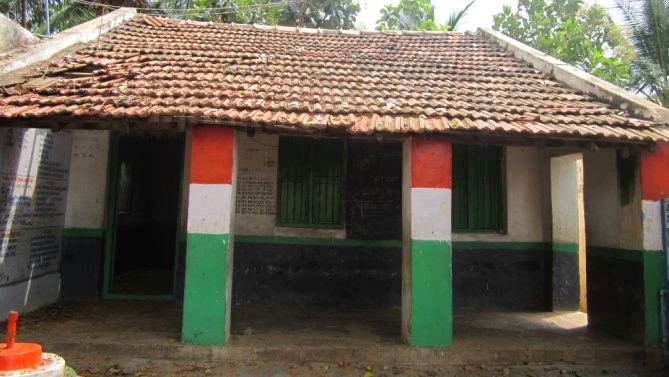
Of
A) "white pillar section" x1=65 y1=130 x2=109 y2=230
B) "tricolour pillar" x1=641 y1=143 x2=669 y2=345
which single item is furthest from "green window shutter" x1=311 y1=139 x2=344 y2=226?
"tricolour pillar" x1=641 y1=143 x2=669 y2=345

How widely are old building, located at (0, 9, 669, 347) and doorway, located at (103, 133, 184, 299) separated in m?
0.07

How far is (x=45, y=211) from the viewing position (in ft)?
22.6

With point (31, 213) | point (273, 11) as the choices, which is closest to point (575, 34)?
point (273, 11)

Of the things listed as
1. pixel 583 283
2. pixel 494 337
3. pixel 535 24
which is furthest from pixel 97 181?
pixel 535 24

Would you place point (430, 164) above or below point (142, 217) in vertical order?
above

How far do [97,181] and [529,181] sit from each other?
745 centimetres

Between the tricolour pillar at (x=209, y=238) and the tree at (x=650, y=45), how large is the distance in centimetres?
1228

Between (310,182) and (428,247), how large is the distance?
287cm

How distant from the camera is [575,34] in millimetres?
13531

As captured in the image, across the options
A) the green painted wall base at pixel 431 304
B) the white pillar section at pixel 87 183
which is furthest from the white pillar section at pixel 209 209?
the white pillar section at pixel 87 183

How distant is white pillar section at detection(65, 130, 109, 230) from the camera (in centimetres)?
749

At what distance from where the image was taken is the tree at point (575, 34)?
497 inches

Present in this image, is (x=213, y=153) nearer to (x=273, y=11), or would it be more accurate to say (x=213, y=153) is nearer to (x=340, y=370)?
(x=340, y=370)

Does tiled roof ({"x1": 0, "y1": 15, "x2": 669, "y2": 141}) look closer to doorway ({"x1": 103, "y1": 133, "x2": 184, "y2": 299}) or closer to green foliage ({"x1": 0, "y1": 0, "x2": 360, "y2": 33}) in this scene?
doorway ({"x1": 103, "y1": 133, "x2": 184, "y2": 299})
